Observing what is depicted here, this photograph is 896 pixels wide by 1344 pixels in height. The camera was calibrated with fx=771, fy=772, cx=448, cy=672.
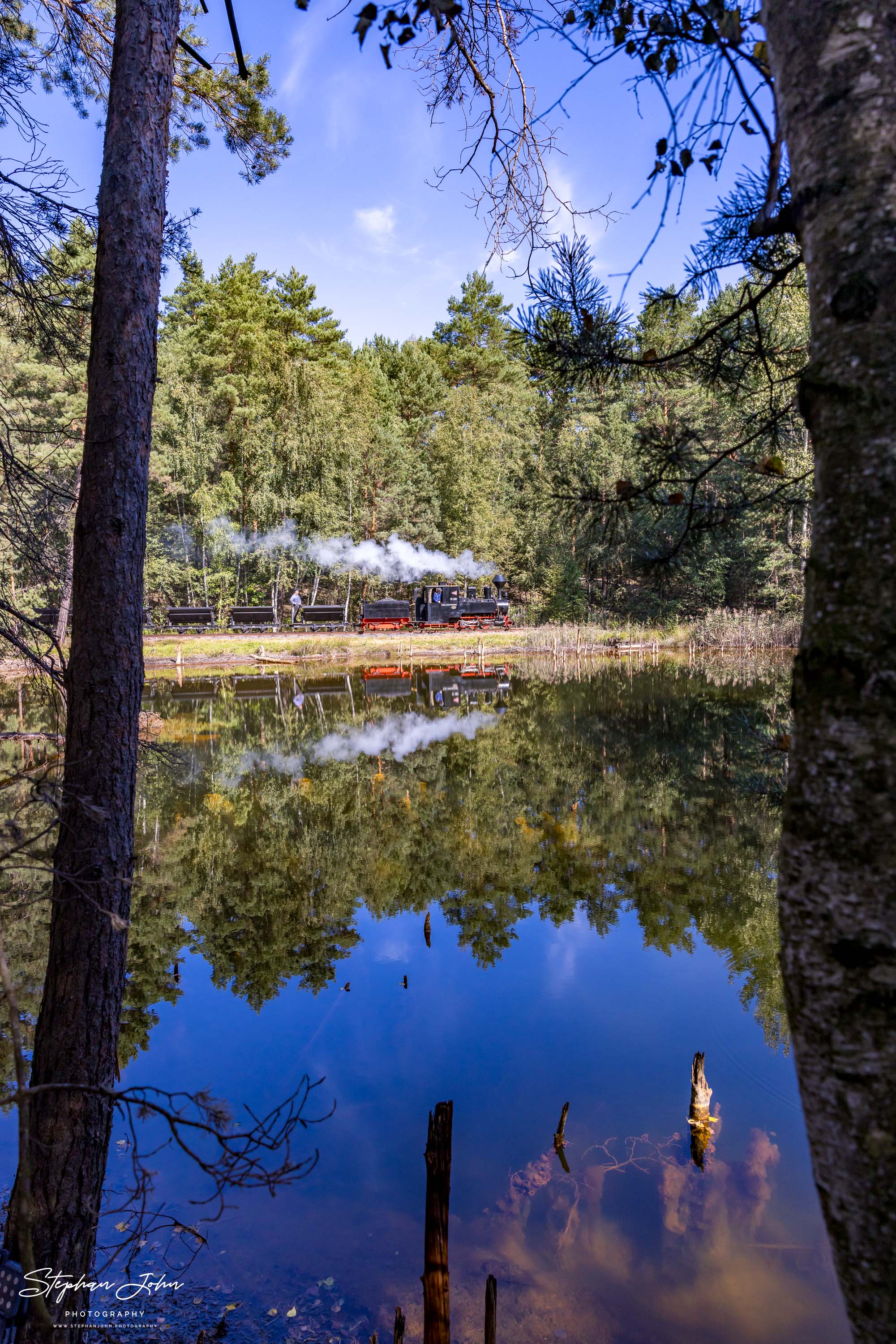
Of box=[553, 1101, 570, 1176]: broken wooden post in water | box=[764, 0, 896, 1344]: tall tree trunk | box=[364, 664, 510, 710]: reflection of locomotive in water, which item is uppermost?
box=[764, 0, 896, 1344]: tall tree trunk

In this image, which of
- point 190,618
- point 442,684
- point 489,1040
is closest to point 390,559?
point 190,618

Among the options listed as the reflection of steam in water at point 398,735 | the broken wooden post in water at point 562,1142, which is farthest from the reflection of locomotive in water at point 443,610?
the broken wooden post in water at point 562,1142

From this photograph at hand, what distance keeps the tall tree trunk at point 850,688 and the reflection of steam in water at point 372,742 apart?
1238 cm

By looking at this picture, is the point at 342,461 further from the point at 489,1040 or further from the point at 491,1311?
the point at 491,1311

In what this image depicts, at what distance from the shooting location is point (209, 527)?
102 ft

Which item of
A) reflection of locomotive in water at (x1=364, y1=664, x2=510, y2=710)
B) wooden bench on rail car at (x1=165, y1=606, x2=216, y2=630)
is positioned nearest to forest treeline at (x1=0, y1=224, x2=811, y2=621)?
wooden bench on rail car at (x1=165, y1=606, x2=216, y2=630)

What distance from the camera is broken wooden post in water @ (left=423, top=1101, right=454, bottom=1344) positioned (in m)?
3.10

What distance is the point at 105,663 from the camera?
287 cm

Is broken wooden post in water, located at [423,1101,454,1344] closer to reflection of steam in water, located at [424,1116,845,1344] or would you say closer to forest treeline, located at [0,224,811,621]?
reflection of steam in water, located at [424,1116,845,1344]

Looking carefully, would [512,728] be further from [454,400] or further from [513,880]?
[454,400]

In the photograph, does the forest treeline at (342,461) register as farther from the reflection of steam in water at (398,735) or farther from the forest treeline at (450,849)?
the forest treeline at (450,849)

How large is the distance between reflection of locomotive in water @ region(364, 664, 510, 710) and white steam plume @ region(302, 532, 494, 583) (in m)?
7.38

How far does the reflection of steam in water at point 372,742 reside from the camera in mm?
13828

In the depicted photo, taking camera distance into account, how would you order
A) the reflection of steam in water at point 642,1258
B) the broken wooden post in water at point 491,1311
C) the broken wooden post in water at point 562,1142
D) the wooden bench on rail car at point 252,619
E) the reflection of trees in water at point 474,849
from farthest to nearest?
the wooden bench on rail car at point 252,619 → the reflection of trees in water at point 474,849 → the broken wooden post in water at point 562,1142 → the reflection of steam in water at point 642,1258 → the broken wooden post in water at point 491,1311
